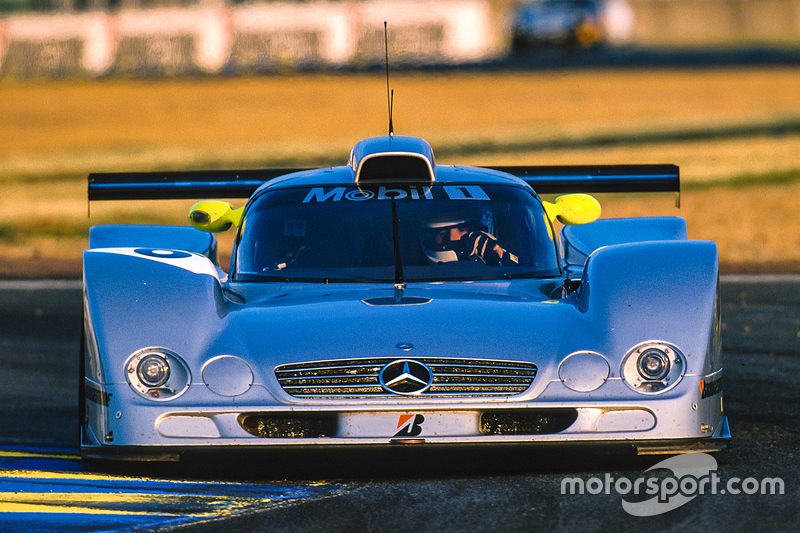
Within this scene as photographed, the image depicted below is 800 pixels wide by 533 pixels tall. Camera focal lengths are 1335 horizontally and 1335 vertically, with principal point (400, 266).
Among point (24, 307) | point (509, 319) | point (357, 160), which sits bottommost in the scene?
point (24, 307)

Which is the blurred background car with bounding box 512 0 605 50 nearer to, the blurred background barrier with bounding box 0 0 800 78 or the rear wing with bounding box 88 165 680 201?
the blurred background barrier with bounding box 0 0 800 78

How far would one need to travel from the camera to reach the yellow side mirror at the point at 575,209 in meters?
7.06

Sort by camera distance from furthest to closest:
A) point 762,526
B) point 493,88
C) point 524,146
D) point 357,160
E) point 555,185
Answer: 1. point 493,88
2. point 524,146
3. point 555,185
4. point 357,160
5. point 762,526

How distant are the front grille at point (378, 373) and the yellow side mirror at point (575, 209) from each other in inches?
88.6

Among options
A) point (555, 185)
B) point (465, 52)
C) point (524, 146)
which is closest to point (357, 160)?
point (555, 185)

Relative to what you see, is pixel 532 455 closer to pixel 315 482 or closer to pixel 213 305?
pixel 315 482

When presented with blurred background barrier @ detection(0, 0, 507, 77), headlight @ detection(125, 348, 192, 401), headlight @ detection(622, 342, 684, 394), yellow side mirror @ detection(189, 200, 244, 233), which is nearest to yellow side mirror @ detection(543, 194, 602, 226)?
yellow side mirror @ detection(189, 200, 244, 233)

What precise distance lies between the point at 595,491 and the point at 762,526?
67cm

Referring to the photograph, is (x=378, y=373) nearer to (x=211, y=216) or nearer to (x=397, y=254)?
(x=397, y=254)

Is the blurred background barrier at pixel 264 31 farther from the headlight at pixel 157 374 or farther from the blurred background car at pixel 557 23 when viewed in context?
the headlight at pixel 157 374

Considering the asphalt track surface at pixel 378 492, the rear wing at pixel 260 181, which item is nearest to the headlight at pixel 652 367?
the asphalt track surface at pixel 378 492

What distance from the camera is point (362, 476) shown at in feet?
17.5

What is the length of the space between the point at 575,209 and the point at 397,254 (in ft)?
4.50

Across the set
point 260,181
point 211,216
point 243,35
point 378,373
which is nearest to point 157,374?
point 378,373
